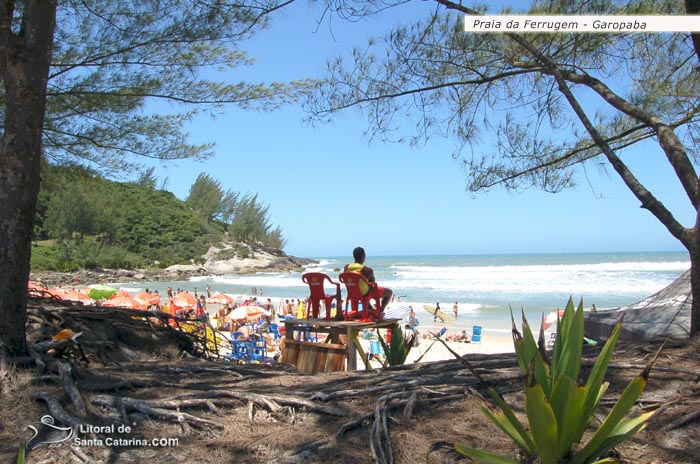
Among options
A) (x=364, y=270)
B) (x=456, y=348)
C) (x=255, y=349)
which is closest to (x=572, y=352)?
(x=364, y=270)

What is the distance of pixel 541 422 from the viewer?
6.39 feet

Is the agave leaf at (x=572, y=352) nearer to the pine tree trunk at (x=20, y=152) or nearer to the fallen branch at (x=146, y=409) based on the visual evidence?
the fallen branch at (x=146, y=409)

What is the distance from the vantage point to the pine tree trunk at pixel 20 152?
10.0 feet

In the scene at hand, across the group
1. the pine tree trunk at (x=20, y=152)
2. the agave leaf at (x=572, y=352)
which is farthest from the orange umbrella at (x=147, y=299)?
the agave leaf at (x=572, y=352)

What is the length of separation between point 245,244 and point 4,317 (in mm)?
61157

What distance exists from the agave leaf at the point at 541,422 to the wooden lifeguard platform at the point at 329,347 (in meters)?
2.96

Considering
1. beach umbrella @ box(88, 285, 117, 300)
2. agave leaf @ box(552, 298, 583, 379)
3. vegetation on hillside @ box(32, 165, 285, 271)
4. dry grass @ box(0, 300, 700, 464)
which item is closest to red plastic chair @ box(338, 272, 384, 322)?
dry grass @ box(0, 300, 700, 464)

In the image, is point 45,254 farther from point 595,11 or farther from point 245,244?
point 595,11

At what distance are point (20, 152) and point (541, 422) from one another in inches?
116

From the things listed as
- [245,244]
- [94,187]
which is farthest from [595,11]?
[245,244]

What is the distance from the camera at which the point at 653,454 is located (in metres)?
2.18

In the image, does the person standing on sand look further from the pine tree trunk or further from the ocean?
the ocean

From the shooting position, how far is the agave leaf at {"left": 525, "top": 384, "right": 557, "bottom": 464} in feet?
6.23

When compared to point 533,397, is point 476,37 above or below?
above
